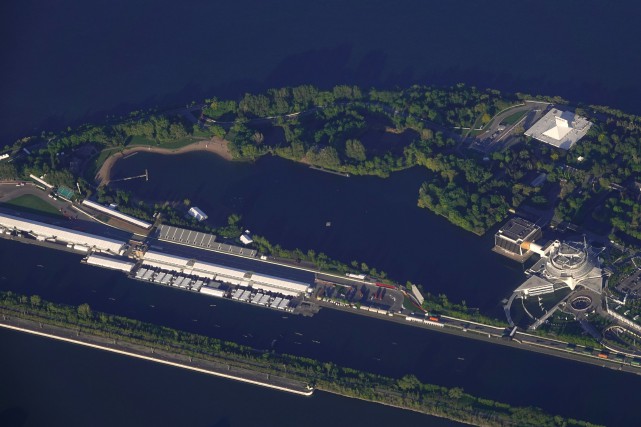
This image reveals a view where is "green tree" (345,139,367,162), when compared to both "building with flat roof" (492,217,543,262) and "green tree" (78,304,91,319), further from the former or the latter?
"green tree" (78,304,91,319)

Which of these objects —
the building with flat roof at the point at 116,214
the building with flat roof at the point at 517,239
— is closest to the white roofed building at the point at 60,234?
the building with flat roof at the point at 116,214

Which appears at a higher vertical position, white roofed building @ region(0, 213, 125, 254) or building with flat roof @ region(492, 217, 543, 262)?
A: building with flat roof @ region(492, 217, 543, 262)

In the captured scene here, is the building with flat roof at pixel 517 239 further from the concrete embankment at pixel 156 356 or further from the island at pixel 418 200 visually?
the concrete embankment at pixel 156 356

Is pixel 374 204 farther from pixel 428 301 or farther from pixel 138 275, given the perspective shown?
pixel 138 275

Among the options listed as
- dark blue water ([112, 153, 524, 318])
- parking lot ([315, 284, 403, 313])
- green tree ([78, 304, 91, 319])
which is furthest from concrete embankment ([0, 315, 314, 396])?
dark blue water ([112, 153, 524, 318])

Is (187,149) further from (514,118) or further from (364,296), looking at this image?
(514,118)

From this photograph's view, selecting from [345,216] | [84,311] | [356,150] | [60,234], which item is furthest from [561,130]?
[60,234]
